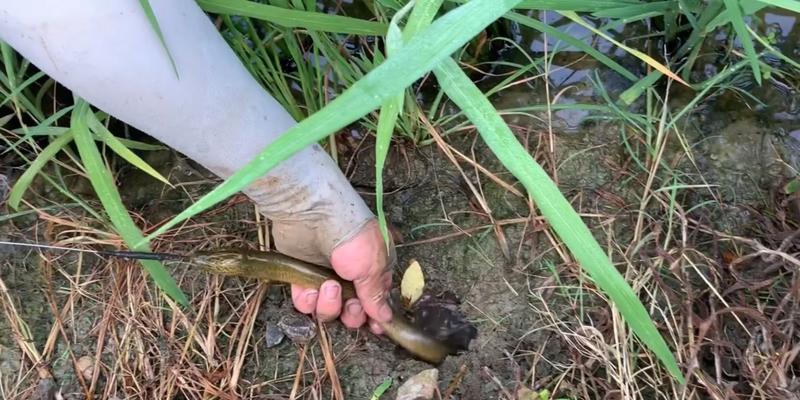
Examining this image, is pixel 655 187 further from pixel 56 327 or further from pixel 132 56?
pixel 56 327

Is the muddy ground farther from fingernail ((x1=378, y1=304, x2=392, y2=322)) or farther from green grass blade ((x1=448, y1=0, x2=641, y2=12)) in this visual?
green grass blade ((x1=448, y1=0, x2=641, y2=12))

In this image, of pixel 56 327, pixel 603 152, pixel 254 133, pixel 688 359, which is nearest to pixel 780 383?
pixel 688 359

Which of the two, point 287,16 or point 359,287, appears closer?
point 287,16

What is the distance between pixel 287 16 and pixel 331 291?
1.82ft

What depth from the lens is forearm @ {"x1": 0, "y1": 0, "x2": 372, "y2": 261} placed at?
0.96m

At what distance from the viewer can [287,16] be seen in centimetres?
124

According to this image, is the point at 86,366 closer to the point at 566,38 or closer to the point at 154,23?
the point at 154,23

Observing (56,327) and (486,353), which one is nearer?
(486,353)

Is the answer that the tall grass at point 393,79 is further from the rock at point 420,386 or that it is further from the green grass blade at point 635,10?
the rock at point 420,386

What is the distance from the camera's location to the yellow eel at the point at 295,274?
1.39m

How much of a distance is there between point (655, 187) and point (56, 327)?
1344mm

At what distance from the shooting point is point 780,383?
1.20 meters

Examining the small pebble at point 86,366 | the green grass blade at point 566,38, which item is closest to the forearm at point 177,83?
the green grass blade at point 566,38

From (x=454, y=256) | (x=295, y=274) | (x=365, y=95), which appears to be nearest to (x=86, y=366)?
(x=295, y=274)
